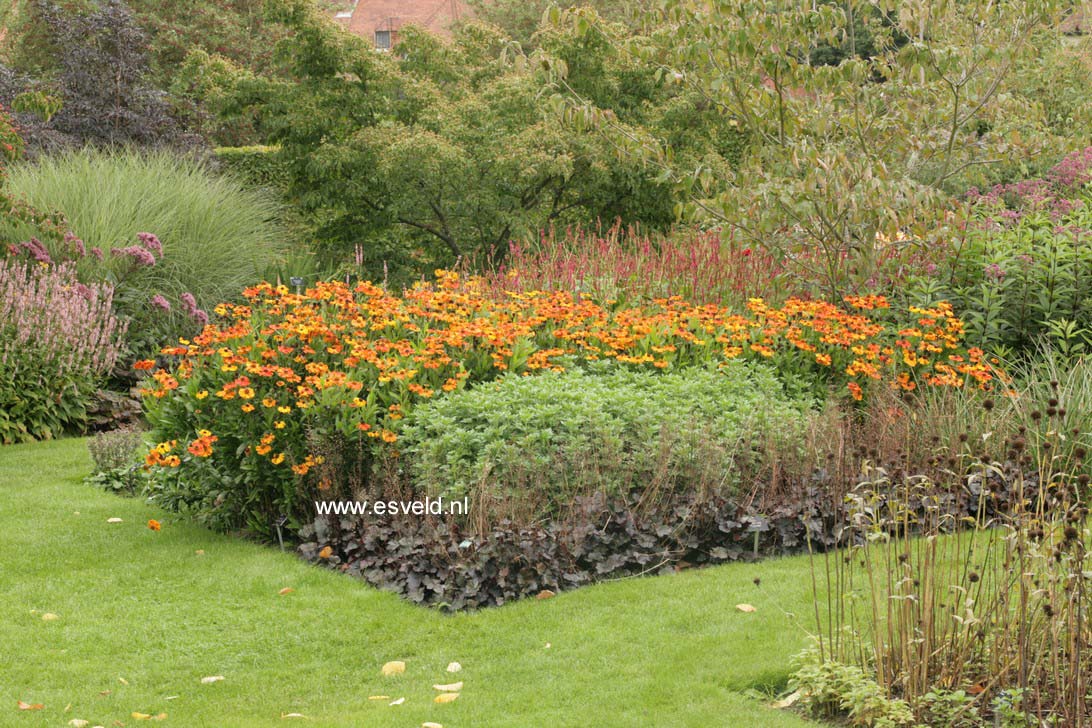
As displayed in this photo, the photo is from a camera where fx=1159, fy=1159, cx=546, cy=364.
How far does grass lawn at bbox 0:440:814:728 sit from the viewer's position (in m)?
4.06

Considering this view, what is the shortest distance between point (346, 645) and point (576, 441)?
1507 millimetres

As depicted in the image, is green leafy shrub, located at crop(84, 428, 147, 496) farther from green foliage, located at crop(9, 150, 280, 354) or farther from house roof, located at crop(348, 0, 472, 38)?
house roof, located at crop(348, 0, 472, 38)

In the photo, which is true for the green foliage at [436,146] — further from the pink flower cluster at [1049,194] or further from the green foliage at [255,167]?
the green foliage at [255,167]

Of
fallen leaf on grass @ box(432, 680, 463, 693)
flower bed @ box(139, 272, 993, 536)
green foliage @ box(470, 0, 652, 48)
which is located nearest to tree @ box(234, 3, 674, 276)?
flower bed @ box(139, 272, 993, 536)

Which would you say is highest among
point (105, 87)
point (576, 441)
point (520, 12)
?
point (520, 12)

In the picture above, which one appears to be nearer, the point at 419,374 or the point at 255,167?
the point at 419,374

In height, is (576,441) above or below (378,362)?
below

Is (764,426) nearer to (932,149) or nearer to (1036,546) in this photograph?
(1036,546)

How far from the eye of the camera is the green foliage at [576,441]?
217 inches

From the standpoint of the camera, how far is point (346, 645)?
187 inches

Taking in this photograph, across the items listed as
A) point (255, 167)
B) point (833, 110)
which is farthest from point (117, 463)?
point (255, 167)

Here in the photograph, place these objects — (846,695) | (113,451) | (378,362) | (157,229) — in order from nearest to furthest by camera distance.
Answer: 1. (846,695)
2. (378,362)
3. (113,451)
4. (157,229)

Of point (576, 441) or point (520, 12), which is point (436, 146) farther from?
point (520, 12)

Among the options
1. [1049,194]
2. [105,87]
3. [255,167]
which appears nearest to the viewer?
[1049,194]
